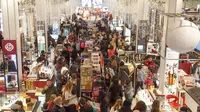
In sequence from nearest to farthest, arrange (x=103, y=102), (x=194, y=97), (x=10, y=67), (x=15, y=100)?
(x=194, y=97) < (x=15, y=100) < (x=103, y=102) < (x=10, y=67)

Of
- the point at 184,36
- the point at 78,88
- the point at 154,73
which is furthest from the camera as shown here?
the point at 154,73

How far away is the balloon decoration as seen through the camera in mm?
3961

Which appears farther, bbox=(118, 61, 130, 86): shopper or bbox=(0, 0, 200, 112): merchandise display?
bbox=(118, 61, 130, 86): shopper

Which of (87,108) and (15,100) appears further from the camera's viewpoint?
(15,100)

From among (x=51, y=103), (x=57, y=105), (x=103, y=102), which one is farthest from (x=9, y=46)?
(x=103, y=102)

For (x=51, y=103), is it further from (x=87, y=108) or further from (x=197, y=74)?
(x=197, y=74)

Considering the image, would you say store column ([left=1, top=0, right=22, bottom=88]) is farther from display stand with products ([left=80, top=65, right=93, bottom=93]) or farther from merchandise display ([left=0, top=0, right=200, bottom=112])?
display stand with products ([left=80, top=65, right=93, bottom=93])

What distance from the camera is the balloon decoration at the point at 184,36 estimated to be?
3961mm

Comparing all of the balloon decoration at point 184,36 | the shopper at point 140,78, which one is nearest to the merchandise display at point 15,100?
the shopper at point 140,78

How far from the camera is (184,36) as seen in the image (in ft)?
13.0

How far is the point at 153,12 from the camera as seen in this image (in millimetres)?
13961

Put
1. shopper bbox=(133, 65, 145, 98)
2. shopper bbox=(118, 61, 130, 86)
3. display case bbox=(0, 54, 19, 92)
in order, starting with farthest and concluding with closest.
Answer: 1. shopper bbox=(118, 61, 130, 86)
2. shopper bbox=(133, 65, 145, 98)
3. display case bbox=(0, 54, 19, 92)

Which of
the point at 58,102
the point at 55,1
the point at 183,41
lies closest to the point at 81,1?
the point at 55,1

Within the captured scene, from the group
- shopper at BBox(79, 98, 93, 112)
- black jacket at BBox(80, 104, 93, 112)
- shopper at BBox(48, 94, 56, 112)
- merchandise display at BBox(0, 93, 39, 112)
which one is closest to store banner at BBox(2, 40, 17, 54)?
merchandise display at BBox(0, 93, 39, 112)
